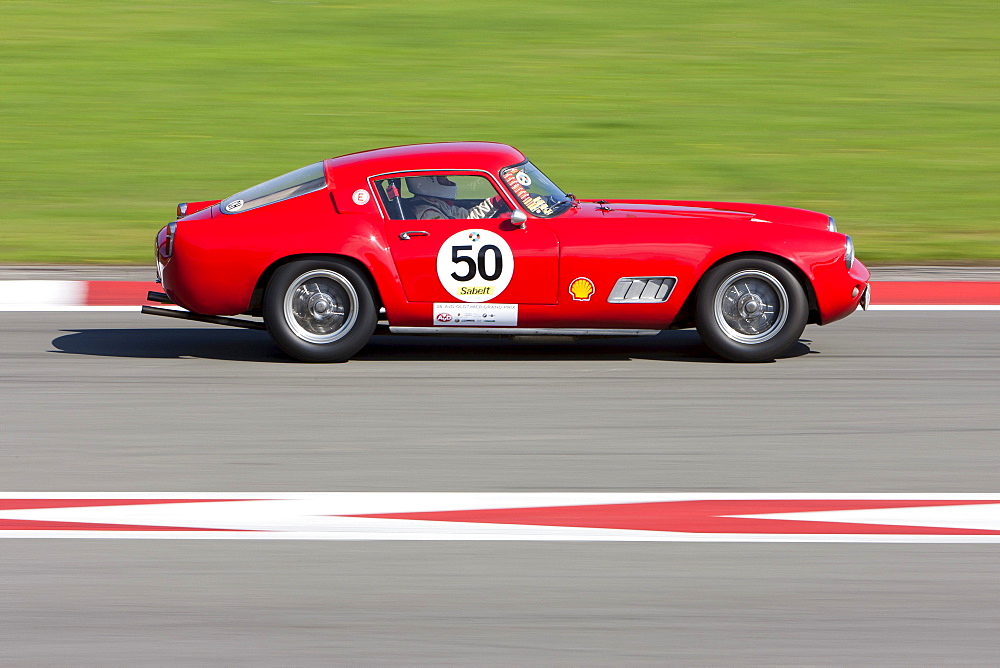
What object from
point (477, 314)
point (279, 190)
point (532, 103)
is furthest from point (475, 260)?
Result: point (532, 103)

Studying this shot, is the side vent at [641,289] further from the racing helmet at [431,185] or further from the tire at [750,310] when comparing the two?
the racing helmet at [431,185]

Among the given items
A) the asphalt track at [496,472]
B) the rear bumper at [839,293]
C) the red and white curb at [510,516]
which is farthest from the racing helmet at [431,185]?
the red and white curb at [510,516]

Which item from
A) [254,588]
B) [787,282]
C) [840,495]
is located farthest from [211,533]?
[787,282]

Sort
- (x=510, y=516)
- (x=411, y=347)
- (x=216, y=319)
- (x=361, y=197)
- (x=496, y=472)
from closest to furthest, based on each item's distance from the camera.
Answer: (x=510, y=516) → (x=496, y=472) → (x=361, y=197) → (x=216, y=319) → (x=411, y=347)

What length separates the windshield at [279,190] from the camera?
25.7 feet

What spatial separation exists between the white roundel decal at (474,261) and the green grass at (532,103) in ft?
15.7

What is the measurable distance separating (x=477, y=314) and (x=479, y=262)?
1.04 feet

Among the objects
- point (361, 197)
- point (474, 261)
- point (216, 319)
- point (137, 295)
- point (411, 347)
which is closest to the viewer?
point (474, 261)

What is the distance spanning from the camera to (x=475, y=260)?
25.0 ft

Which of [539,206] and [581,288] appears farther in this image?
[539,206]

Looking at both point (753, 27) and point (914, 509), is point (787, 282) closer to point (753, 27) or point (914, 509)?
point (914, 509)

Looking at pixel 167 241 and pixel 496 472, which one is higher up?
pixel 167 241

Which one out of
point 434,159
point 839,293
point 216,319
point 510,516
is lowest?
point 510,516

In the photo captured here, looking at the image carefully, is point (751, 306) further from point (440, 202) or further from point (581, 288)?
point (440, 202)
